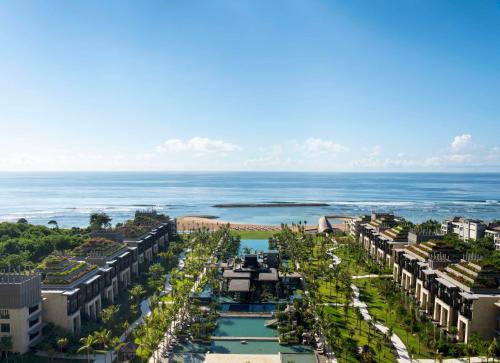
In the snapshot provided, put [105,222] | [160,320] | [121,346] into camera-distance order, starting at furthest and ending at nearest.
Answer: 1. [105,222]
2. [160,320]
3. [121,346]

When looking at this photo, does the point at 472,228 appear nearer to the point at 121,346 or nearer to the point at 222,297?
the point at 222,297

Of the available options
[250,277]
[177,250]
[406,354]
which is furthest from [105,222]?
[406,354]

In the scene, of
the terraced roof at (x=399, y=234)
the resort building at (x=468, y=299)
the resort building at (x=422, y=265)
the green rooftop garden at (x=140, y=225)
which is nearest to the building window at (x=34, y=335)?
the green rooftop garden at (x=140, y=225)

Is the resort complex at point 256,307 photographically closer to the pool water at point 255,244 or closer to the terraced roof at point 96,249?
the terraced roof at point 96,249

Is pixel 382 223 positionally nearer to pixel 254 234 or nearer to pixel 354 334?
pixel 254 234

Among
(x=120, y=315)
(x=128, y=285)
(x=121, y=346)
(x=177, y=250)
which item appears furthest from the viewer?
(x=177, y=250)

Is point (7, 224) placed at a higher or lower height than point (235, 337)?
higher

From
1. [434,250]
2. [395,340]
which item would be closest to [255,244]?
[434,250]

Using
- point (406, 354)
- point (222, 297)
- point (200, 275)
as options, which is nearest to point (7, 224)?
point (200, 275)

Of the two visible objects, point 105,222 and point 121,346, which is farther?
point 105,222
